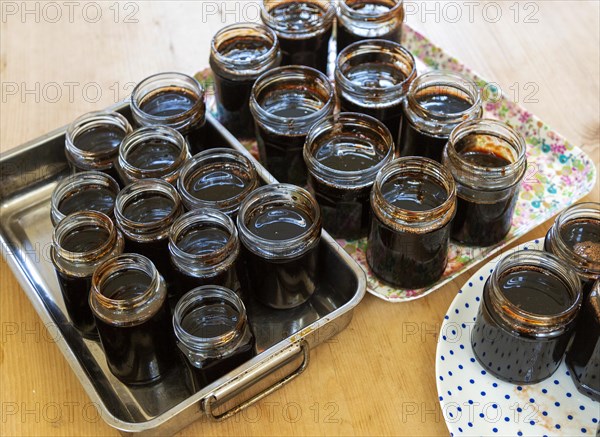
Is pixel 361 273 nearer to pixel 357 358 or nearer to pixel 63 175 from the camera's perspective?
pixel 357 358

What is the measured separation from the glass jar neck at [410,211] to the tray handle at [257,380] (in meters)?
0.18

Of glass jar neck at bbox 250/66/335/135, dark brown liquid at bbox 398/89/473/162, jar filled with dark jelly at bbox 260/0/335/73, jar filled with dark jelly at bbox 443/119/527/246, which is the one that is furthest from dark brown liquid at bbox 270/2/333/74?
jar filled with dark jelly at bbox 443/119/527/246

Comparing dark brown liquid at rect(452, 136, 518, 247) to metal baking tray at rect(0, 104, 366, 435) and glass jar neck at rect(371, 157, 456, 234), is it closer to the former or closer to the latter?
glass jar neck at rect(371, 157, 456, 234)

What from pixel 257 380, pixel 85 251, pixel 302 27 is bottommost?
pixel 257 380

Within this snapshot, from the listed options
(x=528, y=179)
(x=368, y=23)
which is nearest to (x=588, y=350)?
(x=528, y=179)

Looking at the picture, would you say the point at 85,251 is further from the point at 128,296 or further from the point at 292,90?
the point at 292,90

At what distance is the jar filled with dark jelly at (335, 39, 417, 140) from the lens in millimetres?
1045

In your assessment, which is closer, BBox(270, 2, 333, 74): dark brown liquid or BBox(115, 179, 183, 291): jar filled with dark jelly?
BBox(115, 179, 183, 291): jar filled with dark jelly

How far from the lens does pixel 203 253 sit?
0.89 metres

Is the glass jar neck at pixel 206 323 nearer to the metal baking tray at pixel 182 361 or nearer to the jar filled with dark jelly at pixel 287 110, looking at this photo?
the metal baking tray at pixel 182 361

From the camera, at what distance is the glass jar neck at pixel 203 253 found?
2.82ft

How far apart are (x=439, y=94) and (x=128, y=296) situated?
1.72 feet

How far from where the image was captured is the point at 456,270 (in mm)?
992

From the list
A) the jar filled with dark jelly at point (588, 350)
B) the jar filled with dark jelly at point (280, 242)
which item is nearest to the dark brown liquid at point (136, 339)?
the jar filled with dark jelly at point (280, 242)
